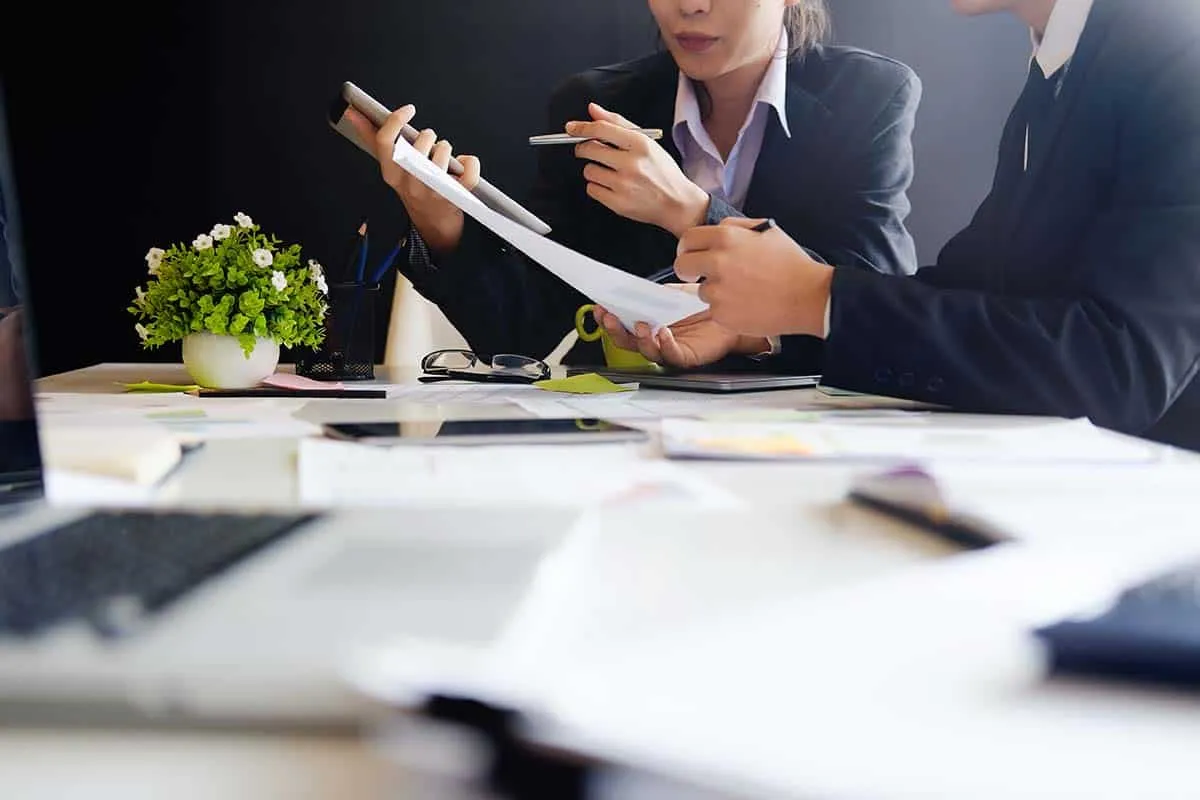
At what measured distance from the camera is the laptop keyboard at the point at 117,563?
29 cm

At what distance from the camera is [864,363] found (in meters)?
0.96

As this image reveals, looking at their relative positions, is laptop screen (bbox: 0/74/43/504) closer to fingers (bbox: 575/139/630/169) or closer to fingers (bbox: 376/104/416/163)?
fingers (bbox: 376/104/416/163)

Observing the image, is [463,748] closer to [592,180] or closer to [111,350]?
[592,180]

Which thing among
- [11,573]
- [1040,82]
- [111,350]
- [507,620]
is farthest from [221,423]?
[111,350]

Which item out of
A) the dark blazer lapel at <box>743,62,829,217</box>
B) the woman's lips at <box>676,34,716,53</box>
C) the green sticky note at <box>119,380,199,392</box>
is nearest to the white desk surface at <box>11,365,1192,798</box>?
the green sticky note at <box>119,380,199,392</box>

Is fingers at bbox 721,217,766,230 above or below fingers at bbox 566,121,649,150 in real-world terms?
below

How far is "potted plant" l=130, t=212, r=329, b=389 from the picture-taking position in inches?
46.4

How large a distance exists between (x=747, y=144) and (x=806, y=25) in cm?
31

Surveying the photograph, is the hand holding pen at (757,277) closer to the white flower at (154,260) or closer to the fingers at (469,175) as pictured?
the fingers at (469,175)

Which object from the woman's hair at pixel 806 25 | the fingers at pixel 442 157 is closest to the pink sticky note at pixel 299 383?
the fingers at pixel 442 157

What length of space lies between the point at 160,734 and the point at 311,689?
0.12ft

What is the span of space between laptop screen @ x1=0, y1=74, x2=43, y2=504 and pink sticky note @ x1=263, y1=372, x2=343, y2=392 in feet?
1.94

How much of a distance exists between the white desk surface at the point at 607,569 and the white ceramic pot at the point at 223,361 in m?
0.43

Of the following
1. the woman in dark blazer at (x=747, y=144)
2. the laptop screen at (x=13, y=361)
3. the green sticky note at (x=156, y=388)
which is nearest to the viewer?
the laptop screen at (x=13, y=361)
